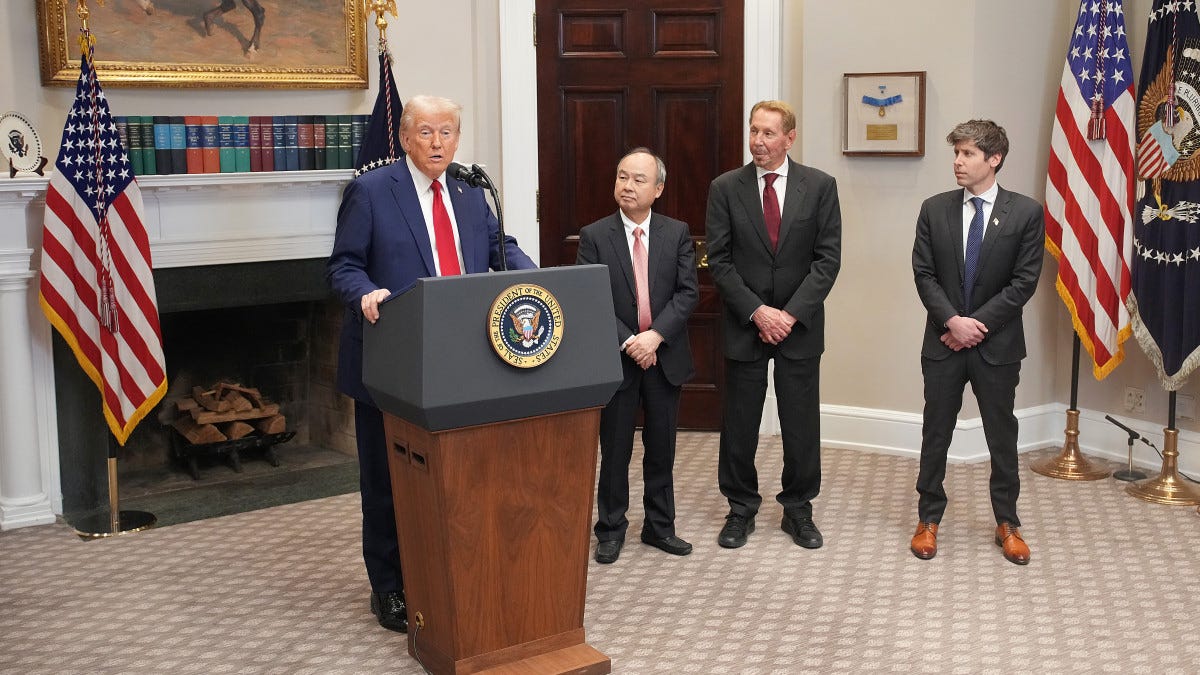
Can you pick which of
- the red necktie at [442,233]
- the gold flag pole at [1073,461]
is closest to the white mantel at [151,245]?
the red necktie at [442,233]

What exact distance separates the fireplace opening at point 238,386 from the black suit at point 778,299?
1896 millimetres

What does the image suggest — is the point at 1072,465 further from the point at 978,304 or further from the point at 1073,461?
the point at 978,304

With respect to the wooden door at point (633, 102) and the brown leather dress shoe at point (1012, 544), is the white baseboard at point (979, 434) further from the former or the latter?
the brown leather dress shoe at point (1012, 544)

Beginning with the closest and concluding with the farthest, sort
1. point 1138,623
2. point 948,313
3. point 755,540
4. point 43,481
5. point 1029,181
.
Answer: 1. point 1138,623
2. point 948,313
3. point 755,540
4. point 43,481
5. point 1029,181

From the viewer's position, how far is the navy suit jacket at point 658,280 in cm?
452

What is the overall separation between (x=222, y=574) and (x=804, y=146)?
3356 mm

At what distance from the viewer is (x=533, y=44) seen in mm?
6316

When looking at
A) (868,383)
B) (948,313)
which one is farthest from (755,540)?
(868,383)

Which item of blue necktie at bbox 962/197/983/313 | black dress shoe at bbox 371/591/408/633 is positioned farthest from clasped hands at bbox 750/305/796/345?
black dress shoe at bbox 371/591/408/633

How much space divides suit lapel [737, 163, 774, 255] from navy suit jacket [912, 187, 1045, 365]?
583mm

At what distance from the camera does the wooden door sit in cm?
630

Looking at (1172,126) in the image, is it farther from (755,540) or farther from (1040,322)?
(755,540)

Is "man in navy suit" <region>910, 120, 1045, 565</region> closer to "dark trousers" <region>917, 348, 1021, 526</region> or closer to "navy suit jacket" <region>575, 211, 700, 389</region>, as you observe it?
"dark trousers" <region>917, 348, 1021, 526</region>

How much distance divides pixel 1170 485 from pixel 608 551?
250 centimetres
